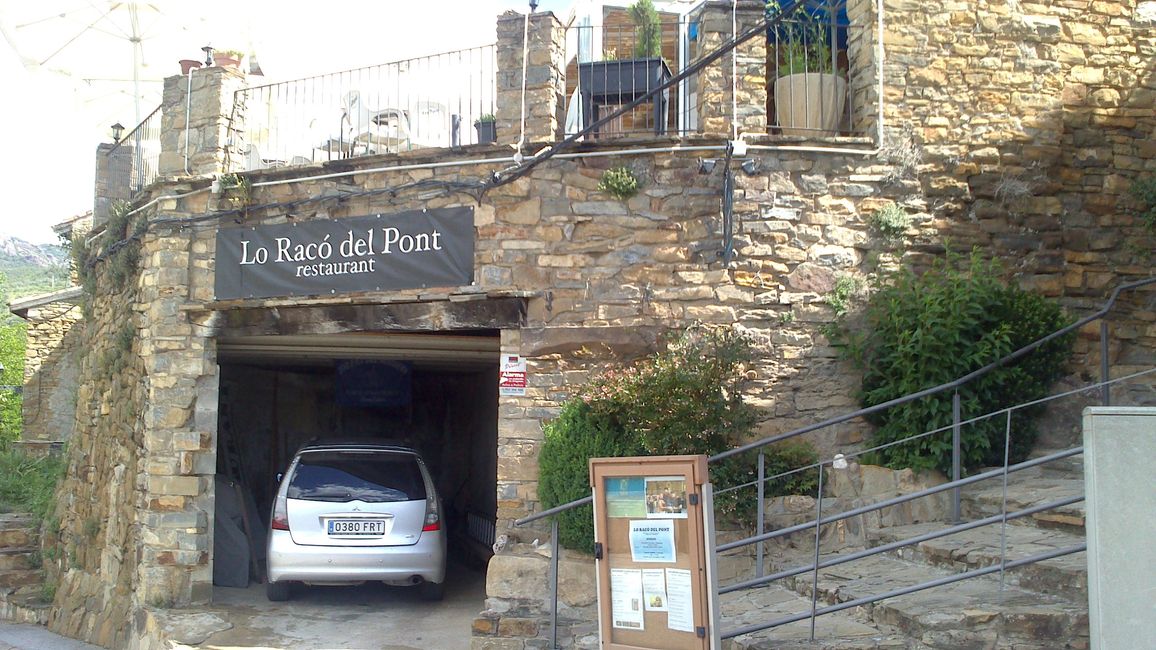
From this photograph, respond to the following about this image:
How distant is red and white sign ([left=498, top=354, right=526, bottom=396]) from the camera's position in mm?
8109

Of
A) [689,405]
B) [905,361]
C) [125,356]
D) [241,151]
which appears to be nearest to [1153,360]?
[905,361]

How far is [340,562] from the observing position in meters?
8.26

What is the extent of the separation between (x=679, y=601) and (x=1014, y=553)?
209 cm

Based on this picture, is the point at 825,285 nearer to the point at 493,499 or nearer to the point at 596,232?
the point at 596,232

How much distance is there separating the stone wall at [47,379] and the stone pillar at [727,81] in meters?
13.6

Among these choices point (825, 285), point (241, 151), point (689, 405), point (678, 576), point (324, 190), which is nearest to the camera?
point (678, 576)

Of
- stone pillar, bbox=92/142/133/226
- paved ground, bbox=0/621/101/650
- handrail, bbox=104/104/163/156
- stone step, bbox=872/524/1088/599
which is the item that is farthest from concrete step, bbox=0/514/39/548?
stone step, bbox=872/524/1088/599

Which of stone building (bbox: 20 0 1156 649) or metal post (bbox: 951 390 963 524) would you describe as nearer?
metal post (bbox: 951 390 963 524)

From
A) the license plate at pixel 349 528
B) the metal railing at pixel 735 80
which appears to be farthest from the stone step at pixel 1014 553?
the license plate at pixel 349 528

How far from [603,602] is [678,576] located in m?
0.47

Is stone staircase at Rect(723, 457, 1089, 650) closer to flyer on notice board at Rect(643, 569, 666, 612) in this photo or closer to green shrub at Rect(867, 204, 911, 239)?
flyer on notice board at Rect(643, 569, 666, 612)

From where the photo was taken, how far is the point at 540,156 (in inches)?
318

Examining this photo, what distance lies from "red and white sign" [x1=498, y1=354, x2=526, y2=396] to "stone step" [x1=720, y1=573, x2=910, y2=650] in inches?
90.3

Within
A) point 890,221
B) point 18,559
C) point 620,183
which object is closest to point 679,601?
point 620,183
